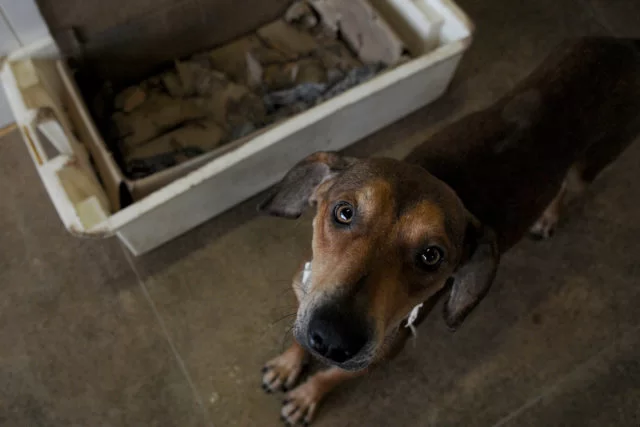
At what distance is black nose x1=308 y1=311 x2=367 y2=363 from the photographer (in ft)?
4.78

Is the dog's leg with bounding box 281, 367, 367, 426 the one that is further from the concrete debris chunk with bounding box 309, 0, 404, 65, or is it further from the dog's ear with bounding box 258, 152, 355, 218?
the concrete debris chunk with bounding box 309, 0, 404, 65

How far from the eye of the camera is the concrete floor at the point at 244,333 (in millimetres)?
2443

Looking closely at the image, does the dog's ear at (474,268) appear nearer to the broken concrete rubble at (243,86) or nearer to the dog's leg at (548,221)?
the dog's leg at (548,221)

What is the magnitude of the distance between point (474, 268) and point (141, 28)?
1.91 m

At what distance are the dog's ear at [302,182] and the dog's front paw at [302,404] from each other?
0.80 metres

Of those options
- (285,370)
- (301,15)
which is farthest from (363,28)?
(285,370)

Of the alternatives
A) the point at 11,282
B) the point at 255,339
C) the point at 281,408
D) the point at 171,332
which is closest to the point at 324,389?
the point at 281,408

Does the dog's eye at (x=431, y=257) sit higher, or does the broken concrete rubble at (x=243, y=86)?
the broken concrete rubble at (x=243, y=86)

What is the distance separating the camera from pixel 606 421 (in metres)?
2.50

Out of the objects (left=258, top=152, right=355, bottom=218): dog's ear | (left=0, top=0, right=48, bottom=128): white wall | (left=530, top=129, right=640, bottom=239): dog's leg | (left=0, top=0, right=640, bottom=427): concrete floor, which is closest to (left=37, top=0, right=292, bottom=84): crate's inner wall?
(left=0, top=0, right=48, bottom=128): white wall

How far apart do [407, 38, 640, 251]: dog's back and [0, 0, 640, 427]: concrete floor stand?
27.4 inches

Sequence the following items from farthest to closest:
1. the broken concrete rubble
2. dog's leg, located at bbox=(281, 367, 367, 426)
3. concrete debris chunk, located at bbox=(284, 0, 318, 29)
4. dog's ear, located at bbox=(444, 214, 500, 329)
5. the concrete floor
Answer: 1. concrete debris chunk, located at bbox=(284, 0, 318, 29)
2. the broken concrete rubble
3. the concrete floor
4. dog's leg, located at bbox=(281, 367, 367, 426)
5. dog's ear, located at bbox=(444, 214, 500, 329)

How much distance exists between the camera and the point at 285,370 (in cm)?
243

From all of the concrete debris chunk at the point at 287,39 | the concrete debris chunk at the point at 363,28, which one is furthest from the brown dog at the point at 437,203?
the concrete debris chunk at the point at 287,39
